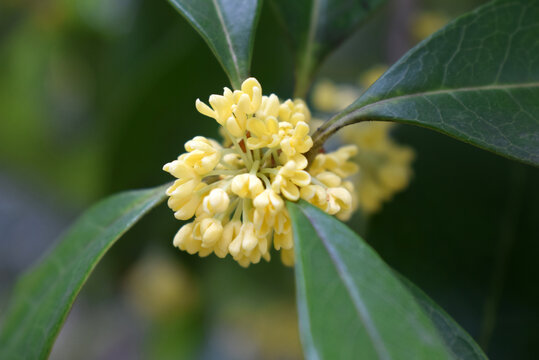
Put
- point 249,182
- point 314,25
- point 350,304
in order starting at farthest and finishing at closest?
point 314,25 < point 249,182 < point 350,304

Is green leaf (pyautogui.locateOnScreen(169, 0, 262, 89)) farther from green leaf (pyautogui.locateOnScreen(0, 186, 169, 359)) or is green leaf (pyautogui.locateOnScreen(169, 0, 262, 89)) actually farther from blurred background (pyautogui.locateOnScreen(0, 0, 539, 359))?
blurred background (pyautogui.locateOnScreen(0, 0, 539, 359))

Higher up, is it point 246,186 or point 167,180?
point 246,186

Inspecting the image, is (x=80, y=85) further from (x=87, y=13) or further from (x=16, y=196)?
(x=16, y=196)

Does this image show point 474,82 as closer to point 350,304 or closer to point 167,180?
point 350,304

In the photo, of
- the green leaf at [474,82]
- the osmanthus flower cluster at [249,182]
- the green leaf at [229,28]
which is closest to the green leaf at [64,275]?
the osmanthus flower cluster at [249,182]

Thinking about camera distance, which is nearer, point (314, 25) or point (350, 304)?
point (350, 304)

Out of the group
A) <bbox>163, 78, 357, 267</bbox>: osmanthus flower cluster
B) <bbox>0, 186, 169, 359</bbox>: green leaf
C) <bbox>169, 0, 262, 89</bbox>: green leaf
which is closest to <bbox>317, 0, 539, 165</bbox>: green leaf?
<bbox>163, 78, 357, 267</bbox>: osmanthus flower cluster

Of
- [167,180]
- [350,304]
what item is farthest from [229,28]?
[167,180]
